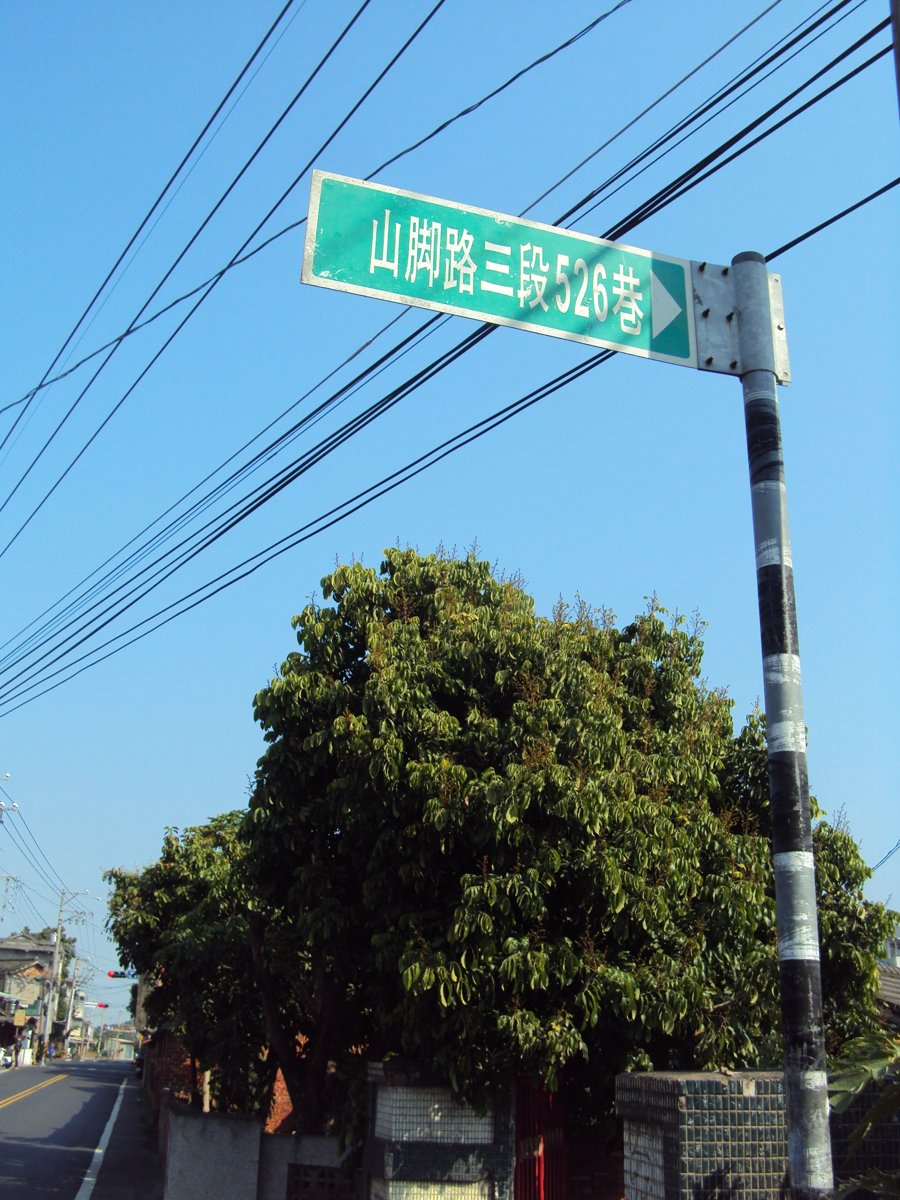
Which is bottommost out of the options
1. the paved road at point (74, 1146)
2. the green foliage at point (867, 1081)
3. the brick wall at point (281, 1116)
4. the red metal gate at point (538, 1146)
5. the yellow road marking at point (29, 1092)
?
the yellow road marking at point (29, 1092)

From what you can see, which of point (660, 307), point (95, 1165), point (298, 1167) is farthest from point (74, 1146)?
point (660, 307)

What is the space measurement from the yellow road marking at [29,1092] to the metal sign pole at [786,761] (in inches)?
1251

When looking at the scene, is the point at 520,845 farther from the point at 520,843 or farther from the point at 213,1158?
the point at 213,1158

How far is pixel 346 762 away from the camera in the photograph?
10.1 meters

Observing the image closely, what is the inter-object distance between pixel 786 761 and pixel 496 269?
2.32 m

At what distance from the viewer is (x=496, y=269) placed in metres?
4.62

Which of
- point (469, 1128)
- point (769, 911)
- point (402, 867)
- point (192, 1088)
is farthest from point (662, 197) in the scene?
point (192, 1088)

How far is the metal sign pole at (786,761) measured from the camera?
3.90 metres

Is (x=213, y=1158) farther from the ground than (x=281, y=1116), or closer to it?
farther from the ground

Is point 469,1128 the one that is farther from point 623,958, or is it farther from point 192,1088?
point 192,1088

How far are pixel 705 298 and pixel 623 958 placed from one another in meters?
6.25

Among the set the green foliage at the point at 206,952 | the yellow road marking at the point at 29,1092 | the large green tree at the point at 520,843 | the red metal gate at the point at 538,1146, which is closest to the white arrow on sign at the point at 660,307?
the large green tree at the point at 520,843

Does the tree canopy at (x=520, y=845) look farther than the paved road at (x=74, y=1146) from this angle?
No

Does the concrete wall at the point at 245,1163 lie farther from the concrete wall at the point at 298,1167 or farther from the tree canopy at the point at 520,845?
the tree canopy at the point at 520,845
